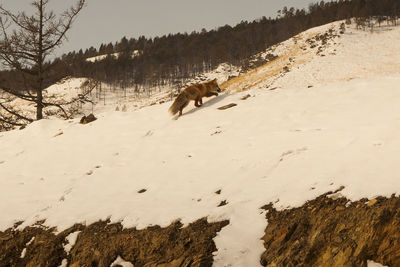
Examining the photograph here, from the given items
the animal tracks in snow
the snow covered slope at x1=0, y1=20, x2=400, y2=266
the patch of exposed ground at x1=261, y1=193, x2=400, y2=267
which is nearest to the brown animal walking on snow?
the snow covered slope at x1=0, y1=20, x2=400, y2=266

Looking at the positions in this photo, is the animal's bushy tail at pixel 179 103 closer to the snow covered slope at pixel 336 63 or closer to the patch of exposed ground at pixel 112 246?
the patch of exposed ground at pixel 112 246

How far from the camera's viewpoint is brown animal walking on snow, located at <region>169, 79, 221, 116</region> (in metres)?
11.9

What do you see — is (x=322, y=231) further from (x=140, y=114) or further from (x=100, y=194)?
(x=140, y=114)

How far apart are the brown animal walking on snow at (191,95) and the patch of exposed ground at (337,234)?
7682mm

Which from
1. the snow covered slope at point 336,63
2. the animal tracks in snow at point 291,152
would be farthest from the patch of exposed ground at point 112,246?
the snow covered slope at point 336,63

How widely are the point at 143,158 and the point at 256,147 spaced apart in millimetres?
3203

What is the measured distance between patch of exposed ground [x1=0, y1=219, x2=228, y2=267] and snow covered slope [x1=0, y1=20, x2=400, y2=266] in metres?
0.22

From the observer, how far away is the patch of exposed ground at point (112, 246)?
4770mm

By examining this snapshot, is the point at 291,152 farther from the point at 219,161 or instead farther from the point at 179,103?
the point at 179,103

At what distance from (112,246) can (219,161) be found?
3.09 meters

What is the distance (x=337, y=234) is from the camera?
415 cm

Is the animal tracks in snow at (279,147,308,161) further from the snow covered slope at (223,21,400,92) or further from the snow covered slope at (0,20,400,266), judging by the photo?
the snow covered slope at (223,21,400,92)

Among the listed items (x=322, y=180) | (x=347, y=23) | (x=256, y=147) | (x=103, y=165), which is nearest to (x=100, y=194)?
(x=103, y=165)

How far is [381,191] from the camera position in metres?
4.48
